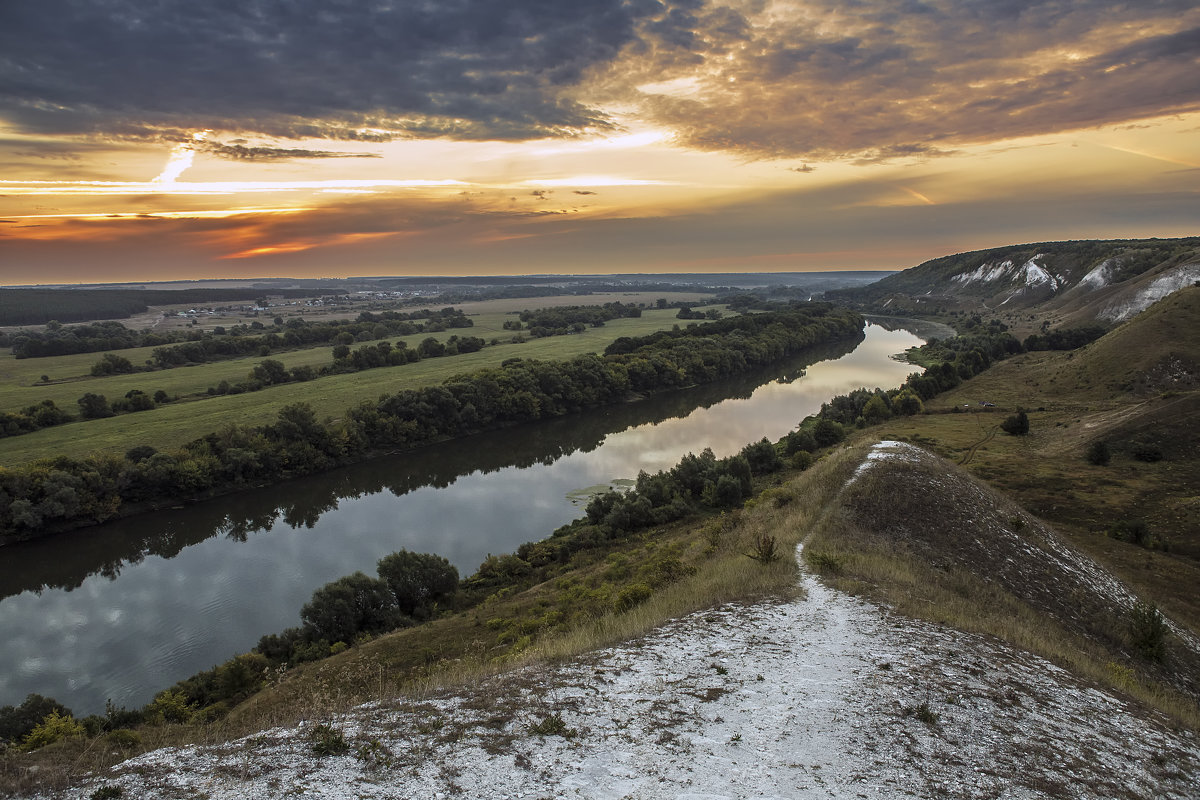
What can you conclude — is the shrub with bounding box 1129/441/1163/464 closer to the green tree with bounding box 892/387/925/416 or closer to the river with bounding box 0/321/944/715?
the green tree with bounding box 892/387/925/416

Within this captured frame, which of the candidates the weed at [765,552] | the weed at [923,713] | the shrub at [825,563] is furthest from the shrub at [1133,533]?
the weed at [923,713]

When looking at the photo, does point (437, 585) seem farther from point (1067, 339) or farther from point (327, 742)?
point (1067, 339)

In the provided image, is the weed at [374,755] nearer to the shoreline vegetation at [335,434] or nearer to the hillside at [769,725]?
the hillside at [769,725]

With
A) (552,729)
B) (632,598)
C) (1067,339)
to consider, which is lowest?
(632,598)

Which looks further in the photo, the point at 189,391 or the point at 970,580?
the point at 189,391

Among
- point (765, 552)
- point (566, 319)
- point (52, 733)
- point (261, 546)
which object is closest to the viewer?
point (52, 733)

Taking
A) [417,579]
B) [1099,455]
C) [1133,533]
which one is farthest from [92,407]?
[1099,455]
